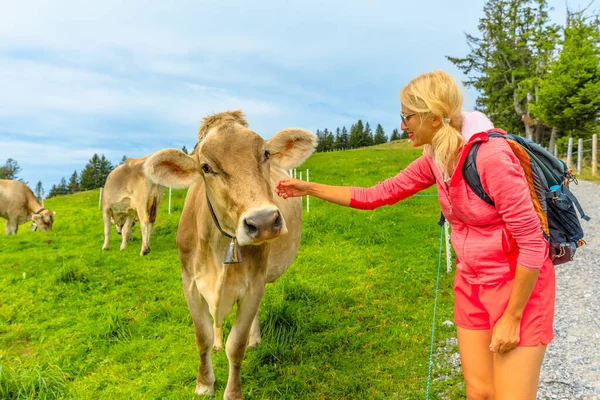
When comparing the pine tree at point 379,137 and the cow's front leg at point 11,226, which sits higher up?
the pine tree at point 379,137

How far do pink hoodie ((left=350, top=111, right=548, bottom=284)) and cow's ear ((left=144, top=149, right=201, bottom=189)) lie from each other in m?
1.90

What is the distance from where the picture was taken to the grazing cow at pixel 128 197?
11.9 meters

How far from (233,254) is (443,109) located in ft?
6.57

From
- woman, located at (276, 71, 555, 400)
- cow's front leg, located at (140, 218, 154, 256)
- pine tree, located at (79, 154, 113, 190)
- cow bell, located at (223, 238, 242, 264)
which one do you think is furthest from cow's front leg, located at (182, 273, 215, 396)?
pine tree, located at (79, 154, 113, 190)

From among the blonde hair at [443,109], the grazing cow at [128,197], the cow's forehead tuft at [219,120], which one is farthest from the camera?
the grazing cow at [128,197]

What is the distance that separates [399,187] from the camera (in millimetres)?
3117

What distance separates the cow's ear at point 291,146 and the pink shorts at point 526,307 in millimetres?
1868

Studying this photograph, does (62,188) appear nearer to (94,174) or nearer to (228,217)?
(94,174)

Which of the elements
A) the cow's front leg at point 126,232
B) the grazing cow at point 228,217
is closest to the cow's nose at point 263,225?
the grazing cow at point 228,217

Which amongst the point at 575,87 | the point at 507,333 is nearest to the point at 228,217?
the point at 507,333

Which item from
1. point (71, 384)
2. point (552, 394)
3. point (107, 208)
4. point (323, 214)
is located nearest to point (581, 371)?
point (552, 394)

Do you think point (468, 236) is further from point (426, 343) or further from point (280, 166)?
point (426, 343)

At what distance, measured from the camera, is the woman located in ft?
6.89

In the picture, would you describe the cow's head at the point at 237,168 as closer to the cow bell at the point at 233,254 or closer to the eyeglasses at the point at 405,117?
the cow bell at the point at 233,254
